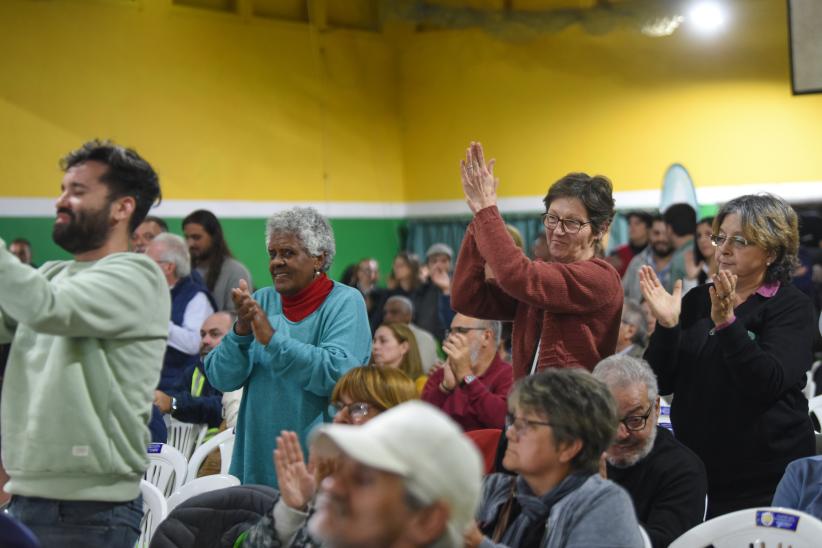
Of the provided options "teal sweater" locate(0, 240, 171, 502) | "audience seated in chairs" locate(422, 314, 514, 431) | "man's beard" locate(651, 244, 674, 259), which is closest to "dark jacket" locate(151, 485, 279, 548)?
"teal sweater" locate(0, 240, 171, 502)

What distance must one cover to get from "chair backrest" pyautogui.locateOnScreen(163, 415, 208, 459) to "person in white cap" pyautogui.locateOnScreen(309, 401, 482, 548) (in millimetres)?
3089

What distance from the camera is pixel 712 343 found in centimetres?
295

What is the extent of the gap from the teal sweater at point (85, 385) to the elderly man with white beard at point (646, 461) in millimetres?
1158

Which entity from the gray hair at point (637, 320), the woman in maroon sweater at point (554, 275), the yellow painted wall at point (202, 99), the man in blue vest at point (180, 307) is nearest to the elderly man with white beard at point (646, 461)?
the woman in maroon sweater at point (554, 275)

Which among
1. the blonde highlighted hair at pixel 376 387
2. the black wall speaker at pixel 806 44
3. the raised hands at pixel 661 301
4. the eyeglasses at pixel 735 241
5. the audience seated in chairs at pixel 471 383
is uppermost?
the black wall speaker at pixel 806 44

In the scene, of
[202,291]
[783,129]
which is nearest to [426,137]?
[783,129]

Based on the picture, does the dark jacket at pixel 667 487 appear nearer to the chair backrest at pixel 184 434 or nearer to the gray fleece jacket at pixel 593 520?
the gray fleece jacket at pixel 593 520

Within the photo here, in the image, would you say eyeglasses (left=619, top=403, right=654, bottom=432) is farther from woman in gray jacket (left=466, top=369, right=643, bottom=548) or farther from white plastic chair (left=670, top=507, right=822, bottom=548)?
woman in gray jacket (left=466, top=369, right=643, bottom=548)

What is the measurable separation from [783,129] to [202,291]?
6.18 metres

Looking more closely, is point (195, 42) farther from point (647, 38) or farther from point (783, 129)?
point (783, 129)

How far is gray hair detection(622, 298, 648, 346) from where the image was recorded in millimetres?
4732

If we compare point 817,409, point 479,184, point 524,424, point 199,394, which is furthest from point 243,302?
point 817,409

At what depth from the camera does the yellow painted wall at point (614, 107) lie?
9.35 m

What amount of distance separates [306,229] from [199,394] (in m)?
1.77
